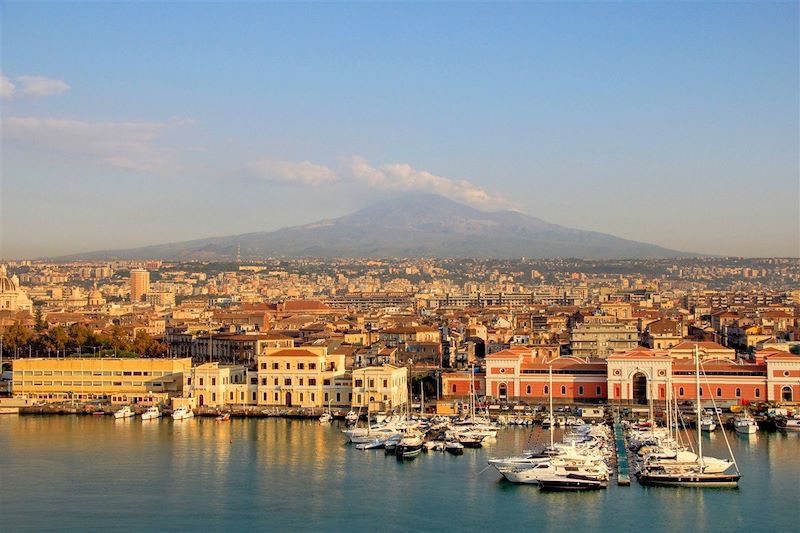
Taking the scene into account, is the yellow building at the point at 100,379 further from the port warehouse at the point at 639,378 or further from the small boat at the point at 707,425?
the small boat at the point at 707,425

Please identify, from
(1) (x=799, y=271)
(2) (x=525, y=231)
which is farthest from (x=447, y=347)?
(2) (x=525, y=231)

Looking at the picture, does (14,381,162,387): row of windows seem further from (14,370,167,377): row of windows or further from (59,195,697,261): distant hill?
(59,195,697,261): distant hill

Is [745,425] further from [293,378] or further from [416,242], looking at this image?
[416,242]

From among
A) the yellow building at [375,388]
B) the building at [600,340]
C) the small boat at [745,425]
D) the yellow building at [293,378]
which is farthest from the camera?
the building at [600,340]

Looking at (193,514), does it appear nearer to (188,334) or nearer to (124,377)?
(124,377)

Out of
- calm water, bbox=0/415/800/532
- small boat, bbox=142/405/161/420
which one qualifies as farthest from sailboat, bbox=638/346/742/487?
small boat, bbox=142/405/161/420

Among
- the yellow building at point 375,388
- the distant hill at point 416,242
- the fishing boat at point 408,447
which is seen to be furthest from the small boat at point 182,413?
the distant hill at point 416,242

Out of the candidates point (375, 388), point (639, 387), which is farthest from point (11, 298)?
point (639, 387)
